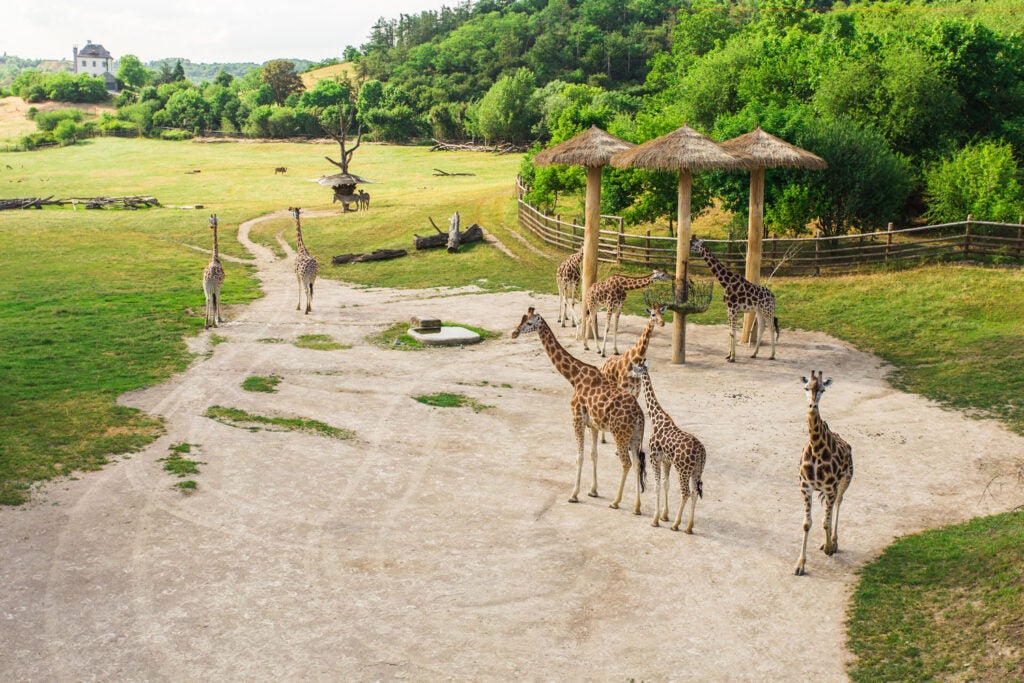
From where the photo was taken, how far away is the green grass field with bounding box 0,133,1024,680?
12.4 metres

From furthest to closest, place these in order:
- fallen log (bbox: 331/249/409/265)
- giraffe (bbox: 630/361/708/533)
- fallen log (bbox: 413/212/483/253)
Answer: fallen log (bbox: 413/212/483/253) → fallen log (bbox: 331/249/409/265) → giraffe (bbox: 630/361/708/533)

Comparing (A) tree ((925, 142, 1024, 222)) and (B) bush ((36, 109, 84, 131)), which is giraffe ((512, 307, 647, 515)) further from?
(B) bush ((36, 109, 84, 131))

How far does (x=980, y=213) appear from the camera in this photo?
34.6 m

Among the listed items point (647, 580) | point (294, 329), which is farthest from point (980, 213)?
point (647, 580)

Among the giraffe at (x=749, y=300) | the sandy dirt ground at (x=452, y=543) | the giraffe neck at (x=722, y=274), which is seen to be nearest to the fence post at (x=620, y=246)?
the giraffe neck at (x=722, y=274)

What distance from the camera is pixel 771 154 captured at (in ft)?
82.4

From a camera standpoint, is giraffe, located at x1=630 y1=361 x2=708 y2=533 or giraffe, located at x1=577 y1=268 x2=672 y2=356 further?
giraffe, located at x1=577 y1=268 x2=672 y2=356

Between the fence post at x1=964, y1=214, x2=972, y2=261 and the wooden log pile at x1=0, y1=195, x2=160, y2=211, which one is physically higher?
the wooden log pile at x1=0, y1=195, x2=160, y2=211

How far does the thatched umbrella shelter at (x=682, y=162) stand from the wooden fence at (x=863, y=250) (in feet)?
23.7

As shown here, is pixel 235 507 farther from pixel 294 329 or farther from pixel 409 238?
pixel 409 238

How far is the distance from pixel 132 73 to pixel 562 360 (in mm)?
202250

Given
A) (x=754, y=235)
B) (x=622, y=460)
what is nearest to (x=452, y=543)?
(x=622, y=460)

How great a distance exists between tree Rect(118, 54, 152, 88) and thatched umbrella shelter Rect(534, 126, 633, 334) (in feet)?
614

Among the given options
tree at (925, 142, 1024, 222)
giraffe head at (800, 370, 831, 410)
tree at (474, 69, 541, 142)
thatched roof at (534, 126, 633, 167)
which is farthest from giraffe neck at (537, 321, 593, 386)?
tree at (474, 69, 541, 142)
